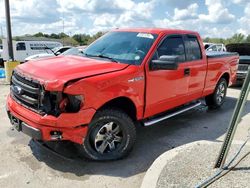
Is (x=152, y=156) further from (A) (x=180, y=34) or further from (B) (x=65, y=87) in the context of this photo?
(A) (x=180, y=34)

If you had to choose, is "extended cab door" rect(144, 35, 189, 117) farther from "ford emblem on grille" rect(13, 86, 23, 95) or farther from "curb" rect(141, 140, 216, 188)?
"ford emblem on grille" rect(13, 86, 23, 95)

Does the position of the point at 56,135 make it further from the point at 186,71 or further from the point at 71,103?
the point at 186,71

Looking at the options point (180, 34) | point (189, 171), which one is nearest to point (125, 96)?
point (189, 171)

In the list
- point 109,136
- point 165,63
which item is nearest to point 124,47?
point 165,63

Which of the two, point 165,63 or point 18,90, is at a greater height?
point 165,63

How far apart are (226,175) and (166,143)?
1731 mm

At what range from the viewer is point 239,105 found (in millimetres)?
3371

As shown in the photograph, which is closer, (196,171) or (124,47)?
(196,171)

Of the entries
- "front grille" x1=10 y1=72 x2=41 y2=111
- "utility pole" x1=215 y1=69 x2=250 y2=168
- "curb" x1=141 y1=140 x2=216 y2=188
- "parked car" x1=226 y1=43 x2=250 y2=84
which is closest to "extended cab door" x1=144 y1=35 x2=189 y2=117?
"curb" x1=141 y1=140 x2=216 y2=188

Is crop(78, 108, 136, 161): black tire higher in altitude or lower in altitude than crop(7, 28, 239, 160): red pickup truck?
lower

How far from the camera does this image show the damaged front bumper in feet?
12.4

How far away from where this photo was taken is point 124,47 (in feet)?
16.9

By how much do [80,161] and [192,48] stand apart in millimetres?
3281

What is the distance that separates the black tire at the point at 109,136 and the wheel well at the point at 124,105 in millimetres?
96
